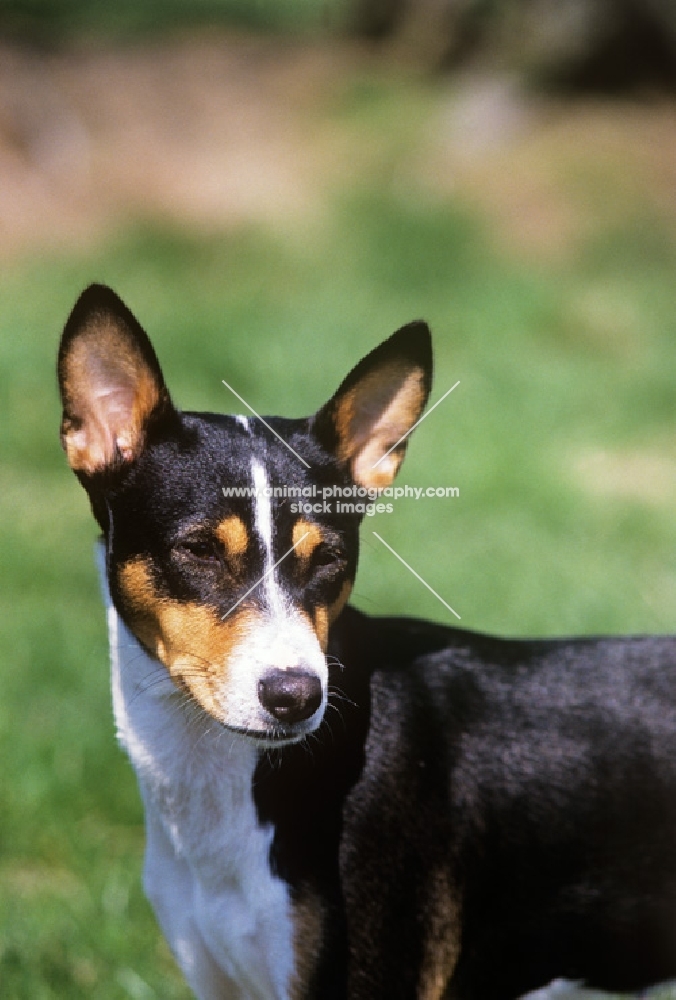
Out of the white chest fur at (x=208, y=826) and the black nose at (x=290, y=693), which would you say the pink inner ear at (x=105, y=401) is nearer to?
the white chest fur at (x=208, y=826)

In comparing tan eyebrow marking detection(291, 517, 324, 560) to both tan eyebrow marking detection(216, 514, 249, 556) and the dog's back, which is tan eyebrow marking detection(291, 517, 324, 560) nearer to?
tan eyebrow marking detection(216, 514, 249, 556)

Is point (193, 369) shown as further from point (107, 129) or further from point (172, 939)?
point (107, 129)

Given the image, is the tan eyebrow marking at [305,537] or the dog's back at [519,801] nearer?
the tan eyebrow marking at [305,537]

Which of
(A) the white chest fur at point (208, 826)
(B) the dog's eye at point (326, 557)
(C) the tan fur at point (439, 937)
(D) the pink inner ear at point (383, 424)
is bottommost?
(C) the tan fur at point (439, 937)

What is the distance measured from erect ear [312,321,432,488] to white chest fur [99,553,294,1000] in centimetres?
56

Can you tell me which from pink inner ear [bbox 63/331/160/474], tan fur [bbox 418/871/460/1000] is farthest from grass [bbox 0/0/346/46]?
tan fur [bbox 418/871/460/1000]

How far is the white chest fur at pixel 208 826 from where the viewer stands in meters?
2.71

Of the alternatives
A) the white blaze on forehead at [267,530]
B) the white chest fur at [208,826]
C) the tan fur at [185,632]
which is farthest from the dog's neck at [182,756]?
the white blaze on forehead at [267,530]

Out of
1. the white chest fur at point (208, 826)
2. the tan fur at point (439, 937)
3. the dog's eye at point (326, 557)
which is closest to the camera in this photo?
the dog's eye at point (326, 557)

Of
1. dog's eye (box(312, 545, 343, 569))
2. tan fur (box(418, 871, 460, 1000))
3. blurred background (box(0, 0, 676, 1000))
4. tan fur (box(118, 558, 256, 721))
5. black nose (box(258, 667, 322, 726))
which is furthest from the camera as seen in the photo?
blurred background (box(0, 0, 676, 1000))

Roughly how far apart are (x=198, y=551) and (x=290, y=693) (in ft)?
1.15

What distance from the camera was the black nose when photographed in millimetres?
2322

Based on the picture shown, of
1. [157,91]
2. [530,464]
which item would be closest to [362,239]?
[530,464]

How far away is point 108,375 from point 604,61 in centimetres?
1050
